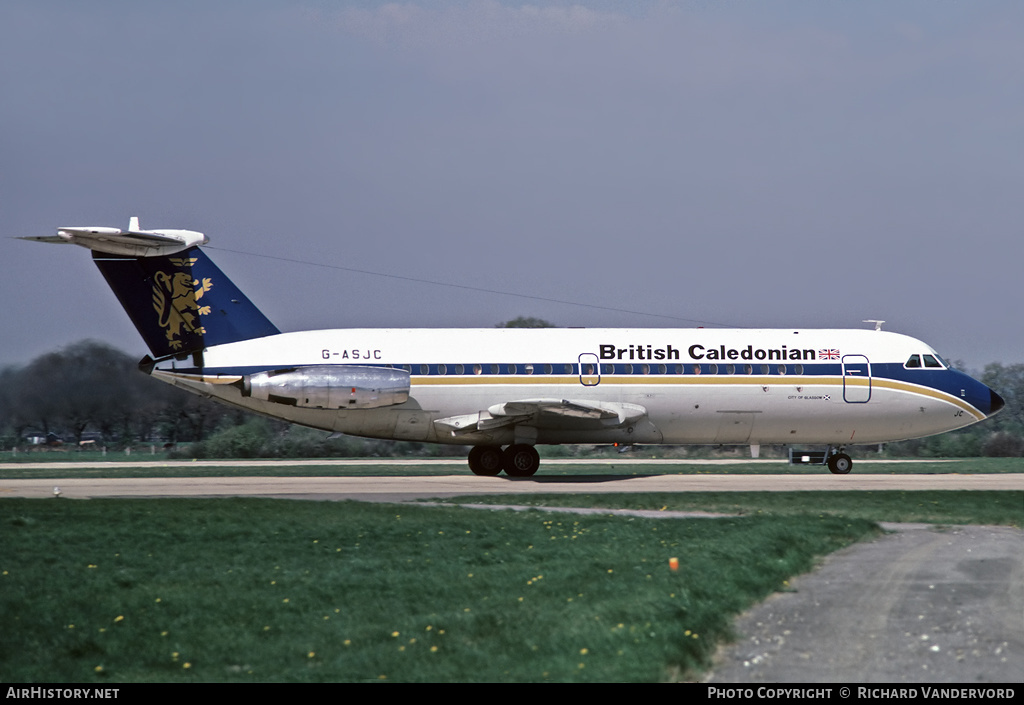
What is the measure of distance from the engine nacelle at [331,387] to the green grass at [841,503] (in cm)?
685

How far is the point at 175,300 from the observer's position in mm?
31156

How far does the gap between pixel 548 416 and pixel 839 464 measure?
35.3ft

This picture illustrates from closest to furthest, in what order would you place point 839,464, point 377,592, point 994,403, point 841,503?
1. point 377,592
2. point 841,503
3. point 994,403
4. point 839,464

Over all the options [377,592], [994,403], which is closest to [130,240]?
[377,592]

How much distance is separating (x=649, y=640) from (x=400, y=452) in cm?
4221

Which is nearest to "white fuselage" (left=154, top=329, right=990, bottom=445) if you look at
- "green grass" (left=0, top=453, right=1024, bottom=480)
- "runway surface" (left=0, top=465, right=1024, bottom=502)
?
"runway surface" (left=0, top=465, right=1024, bottom=502)

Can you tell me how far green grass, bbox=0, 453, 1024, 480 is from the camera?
1373 inches

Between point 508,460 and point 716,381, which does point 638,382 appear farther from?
point 508,460

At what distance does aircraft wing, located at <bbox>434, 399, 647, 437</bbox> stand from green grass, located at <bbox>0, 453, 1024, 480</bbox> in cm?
315

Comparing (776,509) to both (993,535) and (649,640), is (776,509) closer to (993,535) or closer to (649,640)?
(993,535)

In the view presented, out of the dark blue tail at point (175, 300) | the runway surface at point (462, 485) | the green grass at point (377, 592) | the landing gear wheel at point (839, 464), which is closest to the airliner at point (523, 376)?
the dark blue tail at point (175, 300)

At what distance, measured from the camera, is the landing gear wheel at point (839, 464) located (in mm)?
35938

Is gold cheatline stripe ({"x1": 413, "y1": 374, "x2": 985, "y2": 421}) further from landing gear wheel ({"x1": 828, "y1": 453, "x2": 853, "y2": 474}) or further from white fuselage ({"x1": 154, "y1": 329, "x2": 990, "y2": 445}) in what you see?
landing gear wheel ({"x1": 828, "y1": 453, "x2": 853, "y2": 474})
